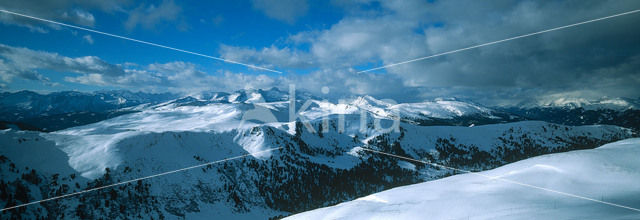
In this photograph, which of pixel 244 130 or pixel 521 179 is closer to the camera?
pixel 521 179

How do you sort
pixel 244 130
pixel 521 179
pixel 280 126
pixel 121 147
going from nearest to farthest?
pixel 521 179
pixel 121 147
pixel 244 130
pixel 280 126

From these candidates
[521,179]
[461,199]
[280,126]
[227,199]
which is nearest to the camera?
[461,199]

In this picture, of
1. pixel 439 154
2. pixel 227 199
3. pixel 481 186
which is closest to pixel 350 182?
pixel 227 199

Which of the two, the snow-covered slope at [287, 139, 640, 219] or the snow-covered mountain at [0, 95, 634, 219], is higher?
the snow-covered slope at [287, 139, 640, 219]

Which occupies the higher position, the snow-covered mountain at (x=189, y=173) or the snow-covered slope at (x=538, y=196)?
the snow-covered slope at (x=538, y=196)

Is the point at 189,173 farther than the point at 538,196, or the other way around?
the point at 189,173

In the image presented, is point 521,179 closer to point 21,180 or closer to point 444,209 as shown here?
point 444,209

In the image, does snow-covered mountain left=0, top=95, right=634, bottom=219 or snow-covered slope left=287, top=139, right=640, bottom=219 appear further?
snow-covered mountain left=0, top=95, right=634, bottom=219

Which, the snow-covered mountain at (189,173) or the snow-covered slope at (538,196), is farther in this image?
the snow-covered mountain at (189,173)
